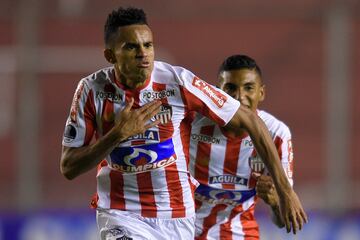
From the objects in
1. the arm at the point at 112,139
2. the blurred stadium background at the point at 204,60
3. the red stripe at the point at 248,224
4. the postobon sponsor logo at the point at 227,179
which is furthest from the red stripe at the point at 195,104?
the blurred stadium background at the point at 204,60

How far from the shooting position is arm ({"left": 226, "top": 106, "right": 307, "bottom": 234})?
15.3 ft

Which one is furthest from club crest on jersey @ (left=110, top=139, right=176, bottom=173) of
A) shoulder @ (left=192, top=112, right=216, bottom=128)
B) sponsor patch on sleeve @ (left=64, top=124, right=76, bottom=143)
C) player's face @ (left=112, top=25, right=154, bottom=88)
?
shoulder @ (left=192, top=112, right=216, bottom=128)

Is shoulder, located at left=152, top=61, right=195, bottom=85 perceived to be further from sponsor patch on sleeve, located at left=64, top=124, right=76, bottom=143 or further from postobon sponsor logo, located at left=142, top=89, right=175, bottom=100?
sponsor patch on sleeve, located at left=64, top=124, right=76, bottom=143

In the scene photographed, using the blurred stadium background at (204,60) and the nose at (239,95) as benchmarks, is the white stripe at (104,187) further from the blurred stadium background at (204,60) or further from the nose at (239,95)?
the blurred stadium background at (204,60)

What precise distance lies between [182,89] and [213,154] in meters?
0.88

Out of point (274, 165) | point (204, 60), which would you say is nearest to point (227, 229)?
point (274, 165)

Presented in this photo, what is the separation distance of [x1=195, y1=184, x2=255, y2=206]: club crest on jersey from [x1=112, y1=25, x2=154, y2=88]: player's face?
102cm

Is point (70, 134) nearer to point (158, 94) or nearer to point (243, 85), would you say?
point (158, 94)

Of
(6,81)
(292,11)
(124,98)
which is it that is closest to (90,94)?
(124,98)

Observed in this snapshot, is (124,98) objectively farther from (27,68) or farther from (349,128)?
(349,128)

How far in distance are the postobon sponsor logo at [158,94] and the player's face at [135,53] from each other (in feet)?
0.19

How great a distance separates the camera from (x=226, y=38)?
1455cm

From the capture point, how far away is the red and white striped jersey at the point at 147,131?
475 cm

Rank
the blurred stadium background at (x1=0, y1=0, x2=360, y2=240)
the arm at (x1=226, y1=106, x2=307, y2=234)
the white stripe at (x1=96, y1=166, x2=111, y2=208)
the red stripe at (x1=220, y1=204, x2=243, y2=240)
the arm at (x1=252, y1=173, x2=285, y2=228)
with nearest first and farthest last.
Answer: the arm at (x1=226, y1=106, x2=307, y2=234) < the white stripe at (x1=96, y1=166, x2=111, y2=208) < the arm at (x1=252, y1=173, x2=285, y2=228) < the red stripe at (x1=220, y1=204, x2=243, y2=240) < the blurred stadium background at (x1=0, y1=0, x2=360, y2=240)
